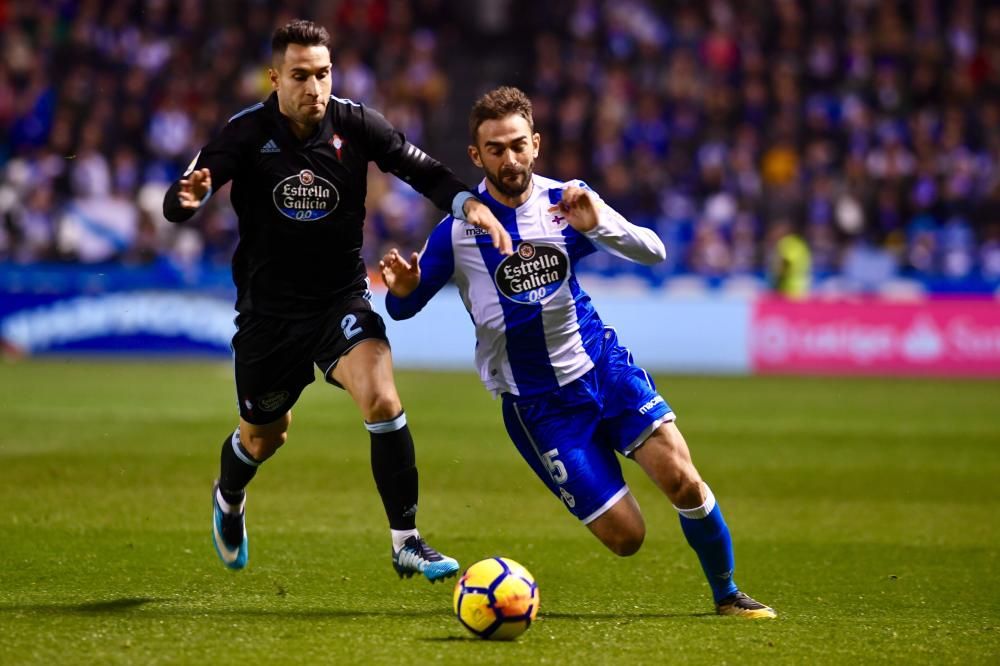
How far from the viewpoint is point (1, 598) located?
5.89m

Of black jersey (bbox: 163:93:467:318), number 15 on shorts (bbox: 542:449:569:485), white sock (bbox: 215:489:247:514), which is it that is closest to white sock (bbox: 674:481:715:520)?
number 15 on shorts (bbox: 542:449:569:485)

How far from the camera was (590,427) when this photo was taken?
5.96m

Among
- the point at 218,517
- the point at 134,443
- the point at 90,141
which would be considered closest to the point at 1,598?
the point at 218,517

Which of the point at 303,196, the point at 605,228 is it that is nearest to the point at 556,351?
the point at 605,228

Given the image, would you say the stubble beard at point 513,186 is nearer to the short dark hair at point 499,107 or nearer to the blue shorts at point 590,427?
the short dark hair at point 499,107

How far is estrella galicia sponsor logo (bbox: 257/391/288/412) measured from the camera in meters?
6.38

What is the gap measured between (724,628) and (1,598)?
121 inches

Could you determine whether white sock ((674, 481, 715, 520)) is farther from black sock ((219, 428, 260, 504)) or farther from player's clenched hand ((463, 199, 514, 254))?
black sock ((219, 428, 260, 504))

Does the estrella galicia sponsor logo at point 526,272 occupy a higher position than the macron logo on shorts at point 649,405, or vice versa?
the estrella galicia sponsor logo at point 526,272

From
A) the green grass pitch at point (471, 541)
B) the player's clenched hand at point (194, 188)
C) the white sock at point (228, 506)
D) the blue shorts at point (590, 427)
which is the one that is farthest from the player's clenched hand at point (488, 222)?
the white sock at point (228, 506)

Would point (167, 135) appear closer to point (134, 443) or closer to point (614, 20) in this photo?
point (614, 20)

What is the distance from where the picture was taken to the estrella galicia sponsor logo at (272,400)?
6379 mm

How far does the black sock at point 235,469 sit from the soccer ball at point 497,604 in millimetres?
1688

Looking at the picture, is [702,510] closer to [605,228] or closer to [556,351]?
[556,351]
